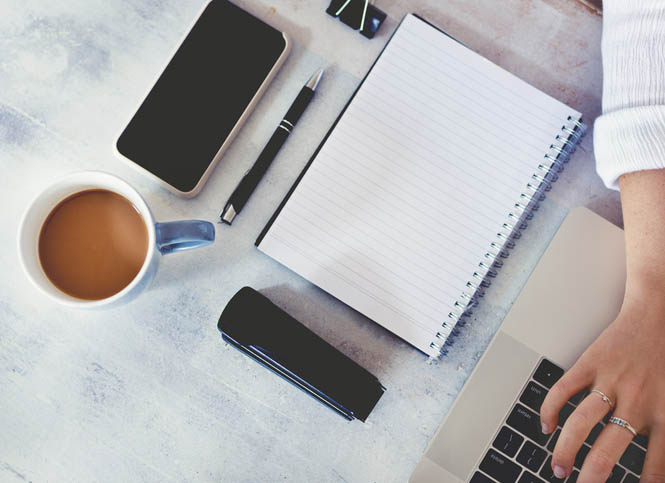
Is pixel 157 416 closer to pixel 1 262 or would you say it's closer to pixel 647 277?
pixel 1 262

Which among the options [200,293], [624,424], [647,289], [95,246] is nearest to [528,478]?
[624,424]

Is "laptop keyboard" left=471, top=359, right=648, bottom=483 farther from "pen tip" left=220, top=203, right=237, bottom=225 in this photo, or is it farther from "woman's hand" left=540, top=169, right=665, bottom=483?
"pen tip" left=220, top=203, right=237, bottom=225

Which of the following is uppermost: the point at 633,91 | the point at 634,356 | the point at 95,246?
the point at 633,91

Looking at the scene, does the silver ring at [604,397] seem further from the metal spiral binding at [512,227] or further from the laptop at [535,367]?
the metal spiral binding at [512,227]

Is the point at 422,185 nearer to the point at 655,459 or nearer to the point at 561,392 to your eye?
the point at 561,392

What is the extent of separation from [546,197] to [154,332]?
51 centimetres

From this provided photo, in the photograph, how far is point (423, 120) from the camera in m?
0.61

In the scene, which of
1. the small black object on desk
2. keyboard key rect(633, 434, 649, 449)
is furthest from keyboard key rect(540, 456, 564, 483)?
the small black object on desk

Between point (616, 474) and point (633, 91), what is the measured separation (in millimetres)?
439

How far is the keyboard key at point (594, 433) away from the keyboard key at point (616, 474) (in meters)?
0.04

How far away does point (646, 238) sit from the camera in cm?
57

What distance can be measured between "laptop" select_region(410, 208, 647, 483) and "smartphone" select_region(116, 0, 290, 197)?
1.30ft

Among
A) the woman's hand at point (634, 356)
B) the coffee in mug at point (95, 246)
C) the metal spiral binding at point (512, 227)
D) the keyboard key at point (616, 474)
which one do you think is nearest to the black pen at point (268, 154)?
the coffee in mug at point (95, 246)

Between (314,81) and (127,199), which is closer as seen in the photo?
(127,199)
